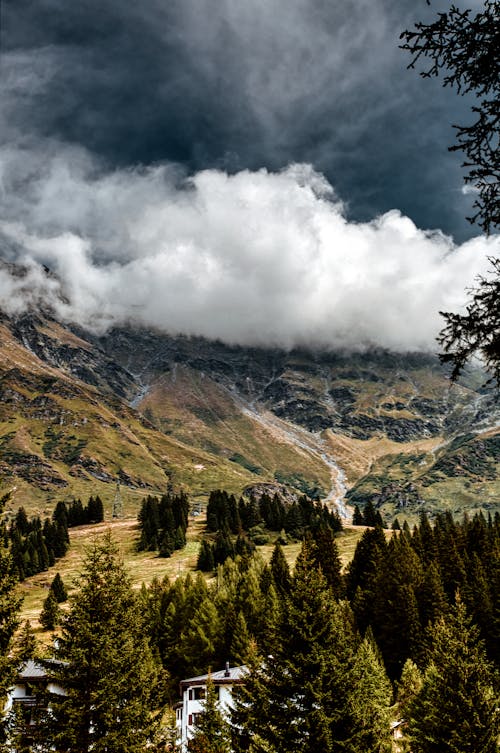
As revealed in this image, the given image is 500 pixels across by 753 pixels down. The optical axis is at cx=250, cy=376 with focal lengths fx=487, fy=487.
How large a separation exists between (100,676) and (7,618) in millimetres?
6743

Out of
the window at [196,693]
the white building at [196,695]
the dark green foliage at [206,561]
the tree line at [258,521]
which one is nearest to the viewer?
the white building at [196,695]

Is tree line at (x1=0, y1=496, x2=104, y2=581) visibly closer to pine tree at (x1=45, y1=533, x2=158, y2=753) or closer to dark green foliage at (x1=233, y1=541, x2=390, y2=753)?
pine tree at (x1=45, y1=533, x2=158, y2=753)

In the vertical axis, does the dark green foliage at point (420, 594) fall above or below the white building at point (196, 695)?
above

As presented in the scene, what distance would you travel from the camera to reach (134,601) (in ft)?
93.7

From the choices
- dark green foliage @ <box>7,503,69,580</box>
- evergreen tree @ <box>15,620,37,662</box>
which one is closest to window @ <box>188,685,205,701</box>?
evergreen tree @ <box>15,620,37,662</box>

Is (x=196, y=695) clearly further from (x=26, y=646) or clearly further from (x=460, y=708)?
(x=26, y=646)

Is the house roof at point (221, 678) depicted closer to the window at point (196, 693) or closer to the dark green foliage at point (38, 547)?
the window at point (196, 693)

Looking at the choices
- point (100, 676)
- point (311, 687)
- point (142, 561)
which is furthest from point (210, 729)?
point (142, 561)

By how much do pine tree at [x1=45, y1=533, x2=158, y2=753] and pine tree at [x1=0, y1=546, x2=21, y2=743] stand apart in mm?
4414

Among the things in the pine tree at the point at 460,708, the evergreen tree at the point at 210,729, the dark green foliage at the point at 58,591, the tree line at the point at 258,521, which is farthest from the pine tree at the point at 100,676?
the tree line at the point at 258,521

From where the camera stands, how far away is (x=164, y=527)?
17625cm

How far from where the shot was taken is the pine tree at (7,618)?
62.2 feet

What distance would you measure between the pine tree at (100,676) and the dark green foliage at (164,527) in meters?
141

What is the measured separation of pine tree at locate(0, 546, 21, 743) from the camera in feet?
62.2
